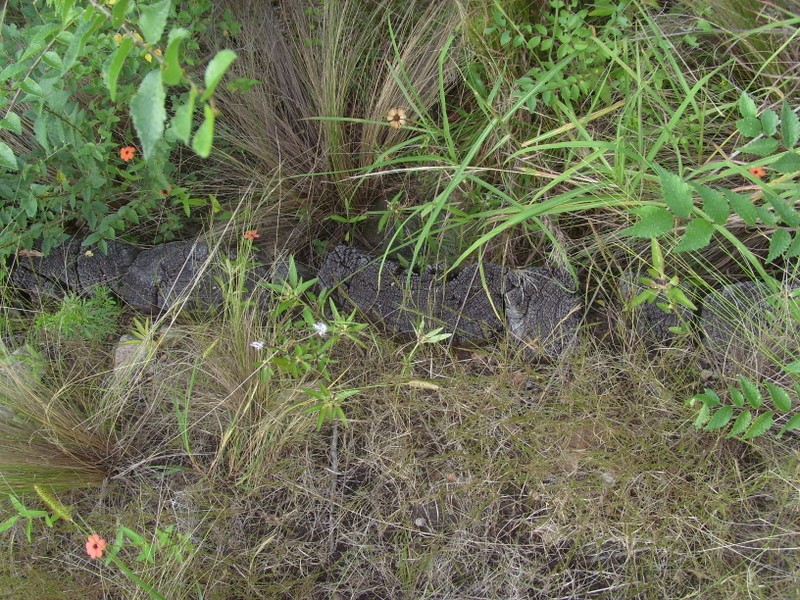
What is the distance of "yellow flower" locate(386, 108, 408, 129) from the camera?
2053 millimetres

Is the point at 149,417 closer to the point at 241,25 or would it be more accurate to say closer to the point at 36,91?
the point at 36,91

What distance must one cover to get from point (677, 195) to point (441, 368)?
3.09 ft

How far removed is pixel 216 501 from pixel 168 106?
4.55 feet

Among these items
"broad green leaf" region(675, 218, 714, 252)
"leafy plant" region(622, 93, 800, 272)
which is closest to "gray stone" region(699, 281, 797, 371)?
"leafy plant" region(622, 93, 800, 272)

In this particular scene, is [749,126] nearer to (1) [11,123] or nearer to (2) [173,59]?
(2) [173,59]

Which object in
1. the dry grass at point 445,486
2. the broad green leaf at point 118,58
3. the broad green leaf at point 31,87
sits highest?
the broad green leaf at point 118,58

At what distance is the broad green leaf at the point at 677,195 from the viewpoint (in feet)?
4.23

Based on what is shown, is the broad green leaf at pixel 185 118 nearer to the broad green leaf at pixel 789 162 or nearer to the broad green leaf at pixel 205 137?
the broad green leaf at pixel 205 137

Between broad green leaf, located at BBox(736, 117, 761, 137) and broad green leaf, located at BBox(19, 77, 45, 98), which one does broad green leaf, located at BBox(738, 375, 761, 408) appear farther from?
broad green leaf, located at BBox(19, 77, 45, 98)

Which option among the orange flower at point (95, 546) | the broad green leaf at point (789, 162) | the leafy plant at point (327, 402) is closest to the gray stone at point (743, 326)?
the broad green leaf at point (789, 162)

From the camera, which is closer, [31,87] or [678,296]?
[31,87]

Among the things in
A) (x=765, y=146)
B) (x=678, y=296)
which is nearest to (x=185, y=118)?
(x=765, y=146)

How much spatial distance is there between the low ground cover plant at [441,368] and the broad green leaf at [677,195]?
1.28 feet

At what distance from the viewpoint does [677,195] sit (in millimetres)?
1292
